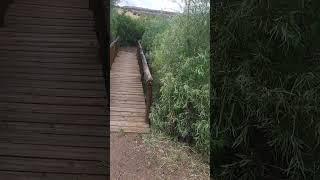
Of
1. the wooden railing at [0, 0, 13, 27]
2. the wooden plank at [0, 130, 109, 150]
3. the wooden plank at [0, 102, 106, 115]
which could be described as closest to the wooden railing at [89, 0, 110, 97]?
the wooden plank at [0, 102, 106, 115]

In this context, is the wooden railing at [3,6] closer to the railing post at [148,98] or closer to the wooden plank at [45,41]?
the wooden plank at [45,41]

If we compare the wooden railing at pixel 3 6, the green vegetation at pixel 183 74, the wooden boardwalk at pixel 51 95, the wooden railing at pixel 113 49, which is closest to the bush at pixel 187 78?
the green vegetation at pixel 183 74

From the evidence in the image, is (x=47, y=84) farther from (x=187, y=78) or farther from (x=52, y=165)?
(x=187, y=78)

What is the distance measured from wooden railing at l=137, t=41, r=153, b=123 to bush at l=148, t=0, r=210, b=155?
0.04 meters

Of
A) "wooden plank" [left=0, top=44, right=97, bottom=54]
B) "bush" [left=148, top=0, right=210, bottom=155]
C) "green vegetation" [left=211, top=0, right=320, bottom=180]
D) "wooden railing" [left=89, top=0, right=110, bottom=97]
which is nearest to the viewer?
"green vegetation" [left=211, top=0, right=320, bottom=180]

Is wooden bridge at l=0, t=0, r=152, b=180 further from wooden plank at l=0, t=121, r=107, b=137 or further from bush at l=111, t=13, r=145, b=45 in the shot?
bush at l=111, t=13, r=145, b=45

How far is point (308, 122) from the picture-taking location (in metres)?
1.45

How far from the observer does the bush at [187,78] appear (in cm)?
154

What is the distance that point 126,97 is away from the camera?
1606mm

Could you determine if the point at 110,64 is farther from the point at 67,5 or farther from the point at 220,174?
the point at 220,174

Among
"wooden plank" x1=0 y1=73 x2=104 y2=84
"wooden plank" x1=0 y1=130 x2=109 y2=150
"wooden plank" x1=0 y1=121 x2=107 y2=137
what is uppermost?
"wooden plank" x1=0 y1=73 x2=104 y2=84

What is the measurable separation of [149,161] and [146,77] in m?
0.29

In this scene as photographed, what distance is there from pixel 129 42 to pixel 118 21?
0.08 m

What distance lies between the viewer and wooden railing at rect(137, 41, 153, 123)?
1.59m
